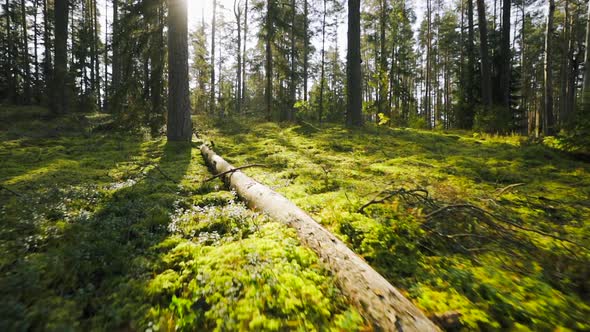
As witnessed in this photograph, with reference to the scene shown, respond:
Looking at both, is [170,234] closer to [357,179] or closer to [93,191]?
[93,191]

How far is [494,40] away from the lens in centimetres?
1554

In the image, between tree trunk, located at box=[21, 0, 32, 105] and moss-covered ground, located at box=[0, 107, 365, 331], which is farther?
tree trunk, located at box=[21, 0, 32, 105]

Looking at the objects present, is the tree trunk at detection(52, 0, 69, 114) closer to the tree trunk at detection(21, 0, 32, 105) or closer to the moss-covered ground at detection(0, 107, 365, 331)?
the tree trunk at detection(21, 0, 32, 105)

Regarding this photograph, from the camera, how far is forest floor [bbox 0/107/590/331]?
5.64 feet

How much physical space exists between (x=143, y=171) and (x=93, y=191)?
1.51 m

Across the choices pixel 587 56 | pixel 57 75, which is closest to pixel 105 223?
pixel 587 56

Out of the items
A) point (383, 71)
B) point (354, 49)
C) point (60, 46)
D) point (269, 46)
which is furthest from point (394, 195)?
point (60, 46)

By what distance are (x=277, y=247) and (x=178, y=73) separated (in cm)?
792

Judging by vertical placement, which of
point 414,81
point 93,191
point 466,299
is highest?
point 414,81

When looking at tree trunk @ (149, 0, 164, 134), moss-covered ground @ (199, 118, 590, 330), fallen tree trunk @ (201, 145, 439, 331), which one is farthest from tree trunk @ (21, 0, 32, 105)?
fallen tree trunk @ (201, 145, 439, 331)

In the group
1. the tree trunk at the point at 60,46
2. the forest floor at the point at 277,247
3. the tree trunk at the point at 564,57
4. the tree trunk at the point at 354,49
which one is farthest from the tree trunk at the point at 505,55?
the tree trunk at the point at 60,46

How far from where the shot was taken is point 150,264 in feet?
7.36

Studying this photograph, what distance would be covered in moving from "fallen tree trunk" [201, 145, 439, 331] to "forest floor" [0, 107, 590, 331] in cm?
9

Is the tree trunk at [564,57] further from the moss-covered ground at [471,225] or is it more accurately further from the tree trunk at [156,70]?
the tree trunk at [156,70]
